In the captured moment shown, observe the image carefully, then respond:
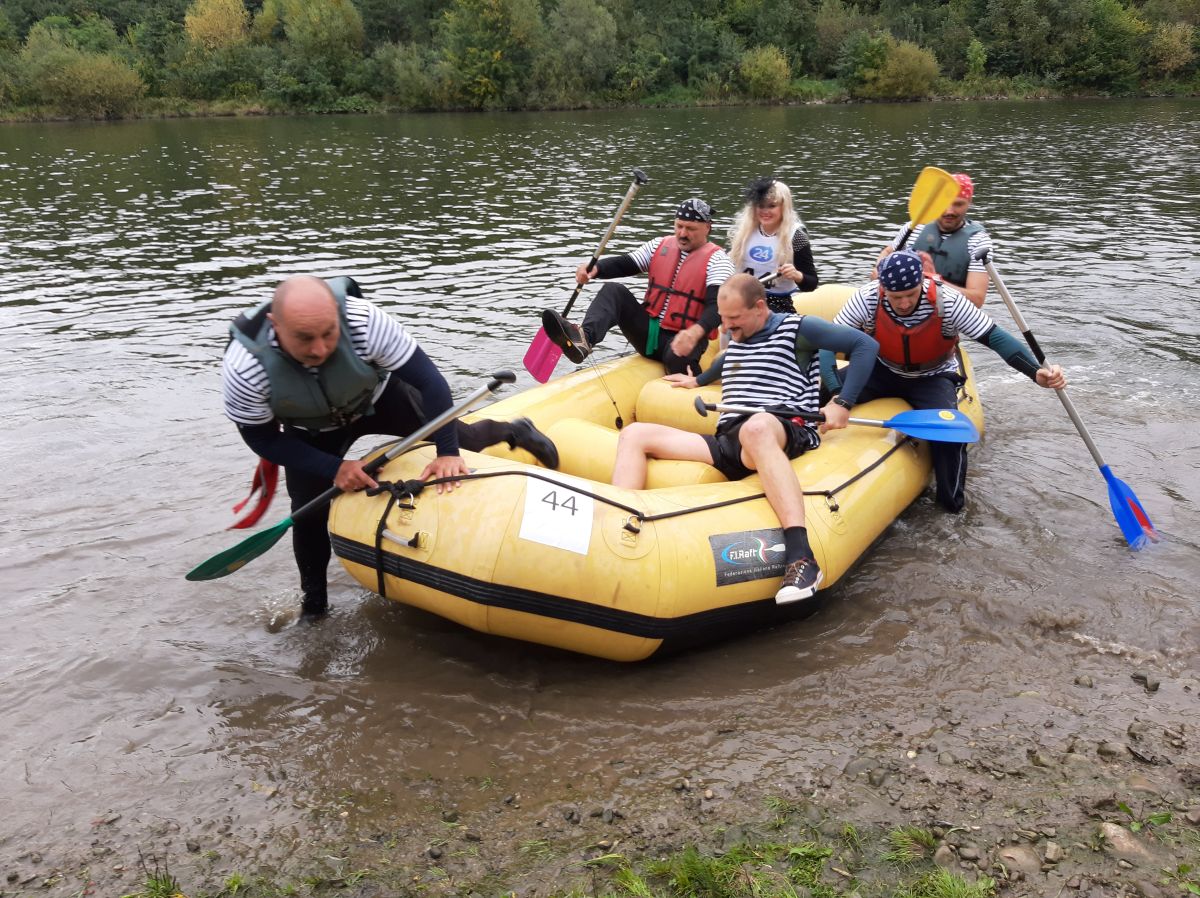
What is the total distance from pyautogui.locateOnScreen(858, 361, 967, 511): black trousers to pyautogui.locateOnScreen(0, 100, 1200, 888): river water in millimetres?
148

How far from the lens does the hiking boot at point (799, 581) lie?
3.93 meters

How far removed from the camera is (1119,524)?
195 inches

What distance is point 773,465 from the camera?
427 cm

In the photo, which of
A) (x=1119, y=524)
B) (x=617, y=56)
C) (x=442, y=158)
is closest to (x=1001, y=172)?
(x=442, y=158)

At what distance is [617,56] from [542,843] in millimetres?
40549

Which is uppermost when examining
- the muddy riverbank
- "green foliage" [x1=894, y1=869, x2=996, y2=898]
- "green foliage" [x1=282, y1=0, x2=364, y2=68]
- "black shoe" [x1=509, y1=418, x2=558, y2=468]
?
"green foliage" [x1=282, y1=0, x2=364, y2=68]

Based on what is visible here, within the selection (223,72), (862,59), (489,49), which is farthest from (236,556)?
(223,72)

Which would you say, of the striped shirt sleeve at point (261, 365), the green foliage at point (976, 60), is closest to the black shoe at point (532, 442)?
the striped shirt sleeve at point (261, 365)

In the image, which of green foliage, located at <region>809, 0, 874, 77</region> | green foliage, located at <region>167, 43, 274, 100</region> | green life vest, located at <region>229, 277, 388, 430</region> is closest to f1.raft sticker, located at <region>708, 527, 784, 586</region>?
green life vest, located at <region>229, 277, 388, 430</region>

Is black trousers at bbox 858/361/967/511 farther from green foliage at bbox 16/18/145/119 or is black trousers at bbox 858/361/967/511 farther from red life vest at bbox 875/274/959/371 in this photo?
green foliage at bbox 16/18/145/119

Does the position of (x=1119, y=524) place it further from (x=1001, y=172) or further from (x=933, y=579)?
(x=1001, y=172)

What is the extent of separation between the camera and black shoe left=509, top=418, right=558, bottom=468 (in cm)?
472

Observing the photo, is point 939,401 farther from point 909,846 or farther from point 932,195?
point 909,846

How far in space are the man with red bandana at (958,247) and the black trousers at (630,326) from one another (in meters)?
1.42
